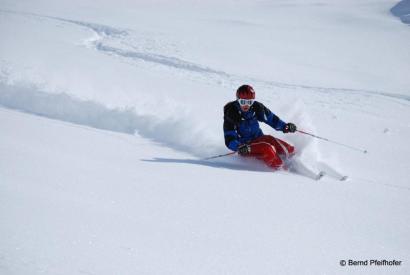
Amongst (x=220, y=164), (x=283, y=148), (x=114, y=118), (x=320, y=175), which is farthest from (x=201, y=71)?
(x=320, y=175)

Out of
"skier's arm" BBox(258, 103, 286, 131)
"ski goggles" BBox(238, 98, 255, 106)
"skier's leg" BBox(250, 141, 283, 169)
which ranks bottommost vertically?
"skier's leg" BBox(250, 141, 283, 169)

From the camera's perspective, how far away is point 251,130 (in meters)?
6.89

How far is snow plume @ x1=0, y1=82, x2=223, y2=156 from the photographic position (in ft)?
24.0

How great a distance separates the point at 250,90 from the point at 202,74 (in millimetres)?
7012

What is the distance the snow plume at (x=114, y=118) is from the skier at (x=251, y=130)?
569mm

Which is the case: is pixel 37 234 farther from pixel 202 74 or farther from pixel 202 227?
pixel 202 74

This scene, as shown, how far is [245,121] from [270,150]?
85 cm

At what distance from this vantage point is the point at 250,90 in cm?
655

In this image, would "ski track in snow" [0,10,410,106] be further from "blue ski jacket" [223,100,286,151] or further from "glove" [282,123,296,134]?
"glove" [282,123,296,134]

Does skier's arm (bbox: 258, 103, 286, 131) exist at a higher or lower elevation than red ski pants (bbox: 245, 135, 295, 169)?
higher

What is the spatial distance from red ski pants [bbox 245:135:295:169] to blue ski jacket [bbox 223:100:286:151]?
0.20m

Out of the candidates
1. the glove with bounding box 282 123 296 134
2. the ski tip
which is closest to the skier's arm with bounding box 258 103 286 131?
the glove with bounding box 282 123 296 134

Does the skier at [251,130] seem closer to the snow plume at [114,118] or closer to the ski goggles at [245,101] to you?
the ski goggles at [245,101]

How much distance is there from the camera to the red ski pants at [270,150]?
239 inches
